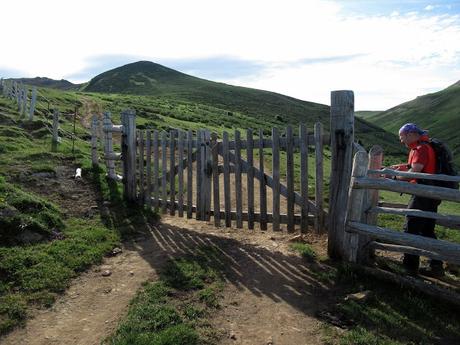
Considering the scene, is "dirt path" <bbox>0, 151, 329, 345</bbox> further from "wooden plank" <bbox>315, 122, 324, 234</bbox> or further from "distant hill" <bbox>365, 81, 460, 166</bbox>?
"distant hill" <bbox>365, 81, 460, 166</bbox>

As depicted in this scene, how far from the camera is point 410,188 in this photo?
20.9ft

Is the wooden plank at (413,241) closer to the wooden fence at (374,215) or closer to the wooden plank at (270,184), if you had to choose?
the wooden fence at (374,215)

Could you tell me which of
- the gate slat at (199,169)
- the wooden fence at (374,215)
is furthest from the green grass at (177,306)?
the wooden fence at (374,215)

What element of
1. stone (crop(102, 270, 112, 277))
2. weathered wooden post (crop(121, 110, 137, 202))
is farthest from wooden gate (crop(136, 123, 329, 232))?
stone (crop(102, 270, 112, 277))

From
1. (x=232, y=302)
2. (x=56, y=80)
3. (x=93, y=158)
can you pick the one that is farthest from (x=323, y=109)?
(x=56, y=80)

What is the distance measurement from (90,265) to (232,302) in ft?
9.49

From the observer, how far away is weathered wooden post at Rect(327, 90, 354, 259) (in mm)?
7566

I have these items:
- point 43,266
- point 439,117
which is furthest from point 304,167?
point 439,117

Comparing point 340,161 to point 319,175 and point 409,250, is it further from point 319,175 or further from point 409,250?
point 409,250

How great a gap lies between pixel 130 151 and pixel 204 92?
86.6 meters

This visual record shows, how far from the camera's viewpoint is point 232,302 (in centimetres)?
643

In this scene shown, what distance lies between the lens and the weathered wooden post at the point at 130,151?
456 inches

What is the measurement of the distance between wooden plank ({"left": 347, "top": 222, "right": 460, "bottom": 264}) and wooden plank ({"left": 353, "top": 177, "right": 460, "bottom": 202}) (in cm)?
60

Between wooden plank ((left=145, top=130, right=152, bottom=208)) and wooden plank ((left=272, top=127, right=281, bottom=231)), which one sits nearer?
wooden plank ((left=272, top=127, right=281, bottom=231))
